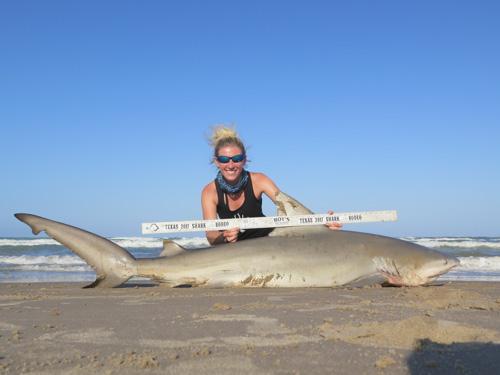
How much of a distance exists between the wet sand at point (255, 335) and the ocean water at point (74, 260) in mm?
5827

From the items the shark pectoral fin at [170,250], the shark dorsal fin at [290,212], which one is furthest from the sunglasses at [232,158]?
the shark pectoral fin at [170,250]

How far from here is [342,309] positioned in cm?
385

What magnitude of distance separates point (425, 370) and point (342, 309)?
1779 mm

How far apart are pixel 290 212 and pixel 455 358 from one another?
3876mm

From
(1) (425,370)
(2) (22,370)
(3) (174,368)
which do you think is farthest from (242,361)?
(2) (22,370)

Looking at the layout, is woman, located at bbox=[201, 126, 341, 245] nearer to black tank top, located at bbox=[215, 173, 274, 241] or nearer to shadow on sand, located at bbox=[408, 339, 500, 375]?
black tank top, located at bbox=[215, 173, 274, 241]

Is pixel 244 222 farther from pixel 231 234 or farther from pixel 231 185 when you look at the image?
pixel 231 185

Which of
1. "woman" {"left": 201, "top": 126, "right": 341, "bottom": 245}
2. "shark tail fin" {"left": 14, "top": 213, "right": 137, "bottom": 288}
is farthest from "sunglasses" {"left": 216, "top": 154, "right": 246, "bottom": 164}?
"shark tail fin" {"left": 14, "top": 213, "right": 137, "bottom": 288}

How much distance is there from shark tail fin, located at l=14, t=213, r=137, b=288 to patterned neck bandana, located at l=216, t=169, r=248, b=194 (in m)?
2.06

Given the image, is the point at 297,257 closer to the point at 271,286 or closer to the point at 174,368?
the point at 271,286

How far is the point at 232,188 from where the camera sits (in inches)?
279

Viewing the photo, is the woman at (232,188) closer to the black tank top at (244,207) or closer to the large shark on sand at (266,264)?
the black tank top at (244,207)

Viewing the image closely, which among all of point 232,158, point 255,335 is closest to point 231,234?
point 232,158

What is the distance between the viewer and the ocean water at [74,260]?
34.5 ft
